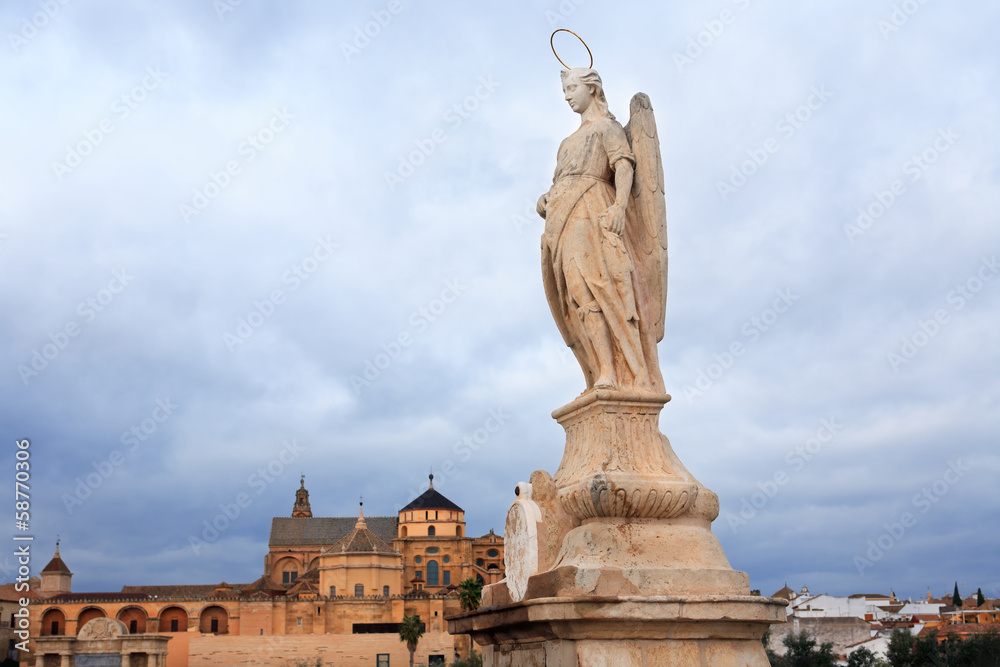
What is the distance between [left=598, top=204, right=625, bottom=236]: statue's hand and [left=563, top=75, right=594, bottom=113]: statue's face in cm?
86

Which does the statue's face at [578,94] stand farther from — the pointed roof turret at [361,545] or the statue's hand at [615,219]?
the pointed roof turret at [361,545]

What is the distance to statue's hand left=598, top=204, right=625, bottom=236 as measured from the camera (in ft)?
18.0

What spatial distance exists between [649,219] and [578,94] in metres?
0.98

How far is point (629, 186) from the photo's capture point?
221 inches

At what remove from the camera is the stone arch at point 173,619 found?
69.6 metres

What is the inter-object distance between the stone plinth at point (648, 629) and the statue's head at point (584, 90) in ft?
10.2

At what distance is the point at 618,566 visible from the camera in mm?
4730

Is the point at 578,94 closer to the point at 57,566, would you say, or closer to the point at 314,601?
the point at 314,601

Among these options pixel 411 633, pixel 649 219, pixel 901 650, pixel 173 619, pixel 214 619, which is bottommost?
pixel 901 650

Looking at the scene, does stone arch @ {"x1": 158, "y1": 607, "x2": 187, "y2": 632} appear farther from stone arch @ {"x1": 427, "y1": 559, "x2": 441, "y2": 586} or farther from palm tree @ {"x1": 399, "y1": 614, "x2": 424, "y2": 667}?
palm tree @ {"x1": 399, "y1": 614, "x2": 424, "y2": 667}

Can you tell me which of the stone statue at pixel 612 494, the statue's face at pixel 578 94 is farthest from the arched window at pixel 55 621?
the statue's face at pixel 578 94

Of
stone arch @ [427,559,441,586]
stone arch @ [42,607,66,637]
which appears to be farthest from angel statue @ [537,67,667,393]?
stone arch @ [42,607,66,637]

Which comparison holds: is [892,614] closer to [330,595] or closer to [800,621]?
[800,621]

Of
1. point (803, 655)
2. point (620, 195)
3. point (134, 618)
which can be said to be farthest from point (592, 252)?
point (134, 618)
